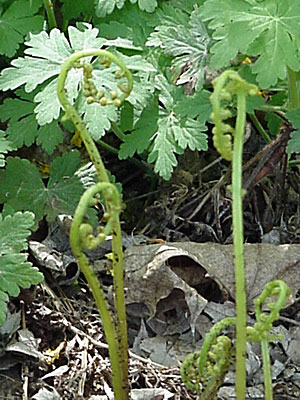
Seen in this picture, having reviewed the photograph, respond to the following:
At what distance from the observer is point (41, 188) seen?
2.78m

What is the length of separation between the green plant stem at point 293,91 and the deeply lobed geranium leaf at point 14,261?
4.12ft

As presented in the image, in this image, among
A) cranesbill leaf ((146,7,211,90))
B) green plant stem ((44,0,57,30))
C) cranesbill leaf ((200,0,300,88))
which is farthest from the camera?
green plant stem ((44,0,57,30))

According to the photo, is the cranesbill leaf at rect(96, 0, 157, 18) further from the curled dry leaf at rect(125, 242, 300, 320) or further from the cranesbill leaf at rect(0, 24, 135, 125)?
the curled dry leaf at rect(125, 242, 300, 320)

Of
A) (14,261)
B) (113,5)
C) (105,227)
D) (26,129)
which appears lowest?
(14,261)

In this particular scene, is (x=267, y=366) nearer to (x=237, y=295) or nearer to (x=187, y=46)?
(x=237, y=295)

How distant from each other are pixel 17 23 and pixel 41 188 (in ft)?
2.49

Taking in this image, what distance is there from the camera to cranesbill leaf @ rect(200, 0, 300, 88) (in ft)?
7.69

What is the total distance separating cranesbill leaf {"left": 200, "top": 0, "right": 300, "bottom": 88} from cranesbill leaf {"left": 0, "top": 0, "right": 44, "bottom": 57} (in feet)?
2.78

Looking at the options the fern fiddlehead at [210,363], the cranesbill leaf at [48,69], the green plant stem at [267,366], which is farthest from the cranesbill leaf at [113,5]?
the green plant stem at [267,366]

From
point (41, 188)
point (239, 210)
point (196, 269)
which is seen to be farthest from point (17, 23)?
point (239, 210)

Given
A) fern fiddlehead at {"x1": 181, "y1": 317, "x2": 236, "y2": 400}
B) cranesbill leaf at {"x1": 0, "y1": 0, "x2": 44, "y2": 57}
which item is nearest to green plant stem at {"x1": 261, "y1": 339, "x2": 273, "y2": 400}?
fern fiddlehead at {"x1": 181, "y1": 317, "x2": 236, "y2": 400}

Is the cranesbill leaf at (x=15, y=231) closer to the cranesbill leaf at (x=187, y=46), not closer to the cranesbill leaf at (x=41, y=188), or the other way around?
the cranesbill leaf at (x=41, y=188)

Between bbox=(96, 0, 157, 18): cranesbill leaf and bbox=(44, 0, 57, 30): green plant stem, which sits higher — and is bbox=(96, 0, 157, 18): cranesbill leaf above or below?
below

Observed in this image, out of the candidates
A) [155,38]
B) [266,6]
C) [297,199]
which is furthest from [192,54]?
[297,199]
